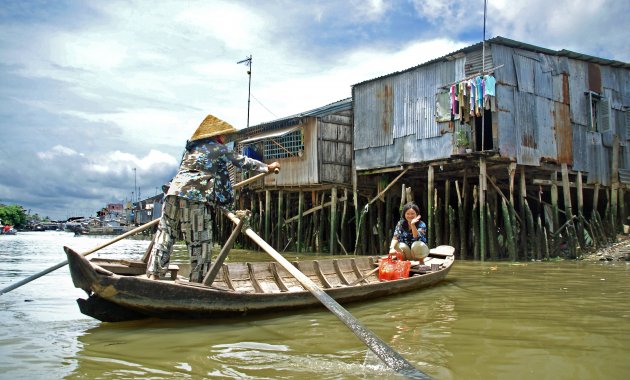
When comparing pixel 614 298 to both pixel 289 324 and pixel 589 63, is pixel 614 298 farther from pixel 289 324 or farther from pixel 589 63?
pixel 589 63

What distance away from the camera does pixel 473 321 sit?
497 centimetres

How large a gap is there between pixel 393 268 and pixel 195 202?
3614 millimetres

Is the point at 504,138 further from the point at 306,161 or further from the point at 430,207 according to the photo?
the point at 306,161

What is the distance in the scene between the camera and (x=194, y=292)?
14.6ft

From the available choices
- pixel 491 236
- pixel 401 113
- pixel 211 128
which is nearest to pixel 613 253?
pixel 491 236

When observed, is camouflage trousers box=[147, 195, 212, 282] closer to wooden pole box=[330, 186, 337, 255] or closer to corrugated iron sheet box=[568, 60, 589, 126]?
wooden pole box=[330, 186, 337, 255]

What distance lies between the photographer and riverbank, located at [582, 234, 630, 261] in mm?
11961

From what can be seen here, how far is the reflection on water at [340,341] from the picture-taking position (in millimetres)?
3365

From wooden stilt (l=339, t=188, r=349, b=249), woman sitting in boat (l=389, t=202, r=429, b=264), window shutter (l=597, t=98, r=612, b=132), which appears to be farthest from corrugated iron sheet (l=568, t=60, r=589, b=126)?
woman sitting in boat (l=389, t=202, r=429, b=264)

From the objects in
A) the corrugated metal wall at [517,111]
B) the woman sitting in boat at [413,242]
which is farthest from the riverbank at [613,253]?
the woman sitting in boat at [413,242]

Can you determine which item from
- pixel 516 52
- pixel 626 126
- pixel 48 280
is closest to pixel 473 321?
pixel 48 280

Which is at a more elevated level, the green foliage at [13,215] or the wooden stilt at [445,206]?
the green foliage at [13,215]

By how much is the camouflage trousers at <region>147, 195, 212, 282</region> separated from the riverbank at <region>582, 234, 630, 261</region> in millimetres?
10756

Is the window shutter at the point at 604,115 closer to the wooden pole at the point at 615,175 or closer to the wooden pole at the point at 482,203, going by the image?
the wooden pole at the point at 615,175
